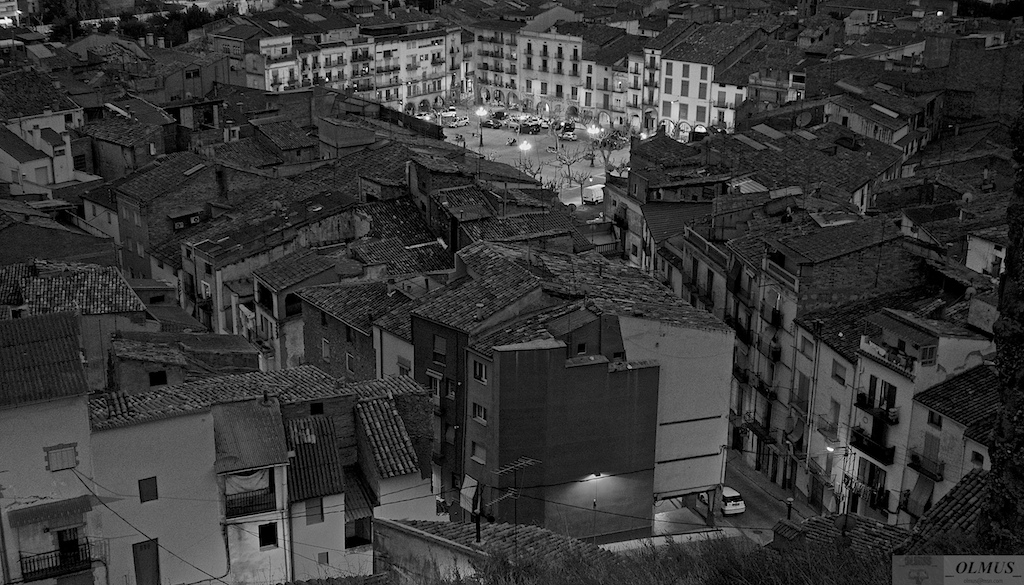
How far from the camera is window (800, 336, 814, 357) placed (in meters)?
37.0

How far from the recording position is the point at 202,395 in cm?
2589

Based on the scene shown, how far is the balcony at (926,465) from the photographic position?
3158cm

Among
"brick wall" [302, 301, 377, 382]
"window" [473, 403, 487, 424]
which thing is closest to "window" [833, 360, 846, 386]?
"window" [473, 403, 487, 424]

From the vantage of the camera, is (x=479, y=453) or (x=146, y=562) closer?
(x=146, y=562)

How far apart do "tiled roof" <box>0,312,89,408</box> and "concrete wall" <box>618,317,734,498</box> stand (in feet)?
42.4

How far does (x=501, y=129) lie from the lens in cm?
9988

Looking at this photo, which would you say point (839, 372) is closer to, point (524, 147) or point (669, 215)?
point (669, 215)

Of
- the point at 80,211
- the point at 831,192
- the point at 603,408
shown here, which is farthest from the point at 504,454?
the point at 80,211

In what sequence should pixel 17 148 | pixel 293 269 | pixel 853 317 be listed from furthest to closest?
pixel 17 148 < pixel 293 269 < pixel 853 317

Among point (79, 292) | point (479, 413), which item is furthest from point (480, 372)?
point (79, 292)

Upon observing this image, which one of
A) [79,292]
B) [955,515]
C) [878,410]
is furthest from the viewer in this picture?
[79,292]

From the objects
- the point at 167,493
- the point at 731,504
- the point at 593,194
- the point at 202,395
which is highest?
the point at 202,395

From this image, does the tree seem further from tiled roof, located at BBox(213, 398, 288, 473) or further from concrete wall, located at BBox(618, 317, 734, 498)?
concrete wall, located at BBox(618, 317, 734, 498)

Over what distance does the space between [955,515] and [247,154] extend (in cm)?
4215
